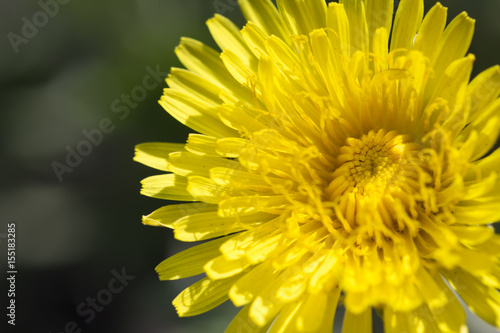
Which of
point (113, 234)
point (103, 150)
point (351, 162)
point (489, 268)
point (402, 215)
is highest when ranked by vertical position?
point (103, 150)

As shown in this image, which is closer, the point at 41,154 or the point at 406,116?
the point at 406,116

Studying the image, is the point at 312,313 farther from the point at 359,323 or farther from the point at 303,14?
the point at 303,14

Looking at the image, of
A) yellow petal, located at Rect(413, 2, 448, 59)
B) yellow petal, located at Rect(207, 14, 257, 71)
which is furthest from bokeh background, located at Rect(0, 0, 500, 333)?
yellow petal, located at Rect(413, 2, 448, 59)

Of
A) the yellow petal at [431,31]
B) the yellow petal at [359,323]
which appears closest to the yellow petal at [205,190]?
the yellow petal at [359,323]

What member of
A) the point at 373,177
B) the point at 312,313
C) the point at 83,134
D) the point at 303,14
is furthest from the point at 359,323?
the point at 83,134

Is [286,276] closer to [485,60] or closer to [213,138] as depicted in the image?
[213,138]

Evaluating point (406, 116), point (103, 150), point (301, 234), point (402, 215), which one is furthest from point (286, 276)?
point (103, 150)
